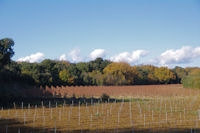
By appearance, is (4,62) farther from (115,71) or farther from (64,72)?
(115,71)

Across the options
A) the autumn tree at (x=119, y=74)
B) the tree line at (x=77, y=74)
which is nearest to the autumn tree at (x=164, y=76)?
the tree line at (x=77, y=74)

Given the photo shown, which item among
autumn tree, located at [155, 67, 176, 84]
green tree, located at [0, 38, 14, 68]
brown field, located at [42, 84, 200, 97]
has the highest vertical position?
green tree, located at [0, 38, 14, 68]

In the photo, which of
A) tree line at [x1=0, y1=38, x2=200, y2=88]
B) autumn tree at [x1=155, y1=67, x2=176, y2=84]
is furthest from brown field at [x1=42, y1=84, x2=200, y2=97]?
autumn tree at [x1=155, y1=67, x2=176, y2=84]

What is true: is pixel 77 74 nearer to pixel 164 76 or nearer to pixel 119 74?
pixel 119 74

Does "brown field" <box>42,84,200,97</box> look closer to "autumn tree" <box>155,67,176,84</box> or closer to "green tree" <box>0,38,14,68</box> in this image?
"green tree" <box>0,38,14,68</box>

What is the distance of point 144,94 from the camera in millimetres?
42812

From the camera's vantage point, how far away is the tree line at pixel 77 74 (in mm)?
36225

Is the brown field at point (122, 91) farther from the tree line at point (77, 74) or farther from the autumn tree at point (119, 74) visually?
the autumn tree at point (119, 74)

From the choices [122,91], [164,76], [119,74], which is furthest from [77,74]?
[164,76]

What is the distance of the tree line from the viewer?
36.2 m

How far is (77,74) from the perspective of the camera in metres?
54.8

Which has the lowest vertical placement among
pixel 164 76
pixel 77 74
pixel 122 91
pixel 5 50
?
pixel 122 91

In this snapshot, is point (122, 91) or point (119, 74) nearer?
point (122, 91)

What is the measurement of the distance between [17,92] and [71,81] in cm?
1621
